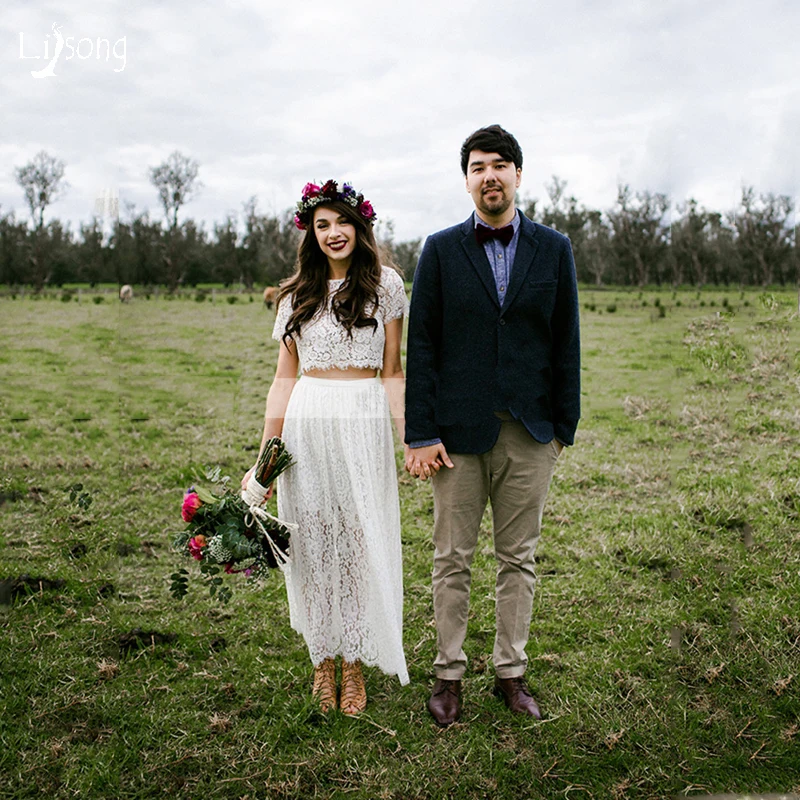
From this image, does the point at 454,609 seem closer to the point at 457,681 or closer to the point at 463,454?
the point at 457,681

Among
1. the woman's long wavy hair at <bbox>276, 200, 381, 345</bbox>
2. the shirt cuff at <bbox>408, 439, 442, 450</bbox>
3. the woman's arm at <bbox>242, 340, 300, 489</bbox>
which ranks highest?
the woman's long wavy hair at <bbox>276, 200, 381, 345</bbox>

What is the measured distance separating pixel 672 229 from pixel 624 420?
1.94 metres

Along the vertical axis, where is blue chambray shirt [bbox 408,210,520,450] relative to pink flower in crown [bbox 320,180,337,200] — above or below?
below

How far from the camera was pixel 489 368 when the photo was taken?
2572mm

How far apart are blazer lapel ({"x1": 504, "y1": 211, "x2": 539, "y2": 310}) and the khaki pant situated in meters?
0.47

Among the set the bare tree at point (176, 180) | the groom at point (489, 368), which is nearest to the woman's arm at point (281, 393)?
the groom at point (489, 368)

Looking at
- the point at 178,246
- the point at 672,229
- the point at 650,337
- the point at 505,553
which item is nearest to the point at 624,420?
the point at 650,337

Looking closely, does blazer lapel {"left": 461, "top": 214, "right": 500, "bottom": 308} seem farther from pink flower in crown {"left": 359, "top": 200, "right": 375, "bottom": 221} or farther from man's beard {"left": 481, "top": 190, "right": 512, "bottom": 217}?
pink flower in crown {"left": 359, "top": 200, "right": 375, "bottom": 221}

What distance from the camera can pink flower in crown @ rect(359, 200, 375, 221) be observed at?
2.69m

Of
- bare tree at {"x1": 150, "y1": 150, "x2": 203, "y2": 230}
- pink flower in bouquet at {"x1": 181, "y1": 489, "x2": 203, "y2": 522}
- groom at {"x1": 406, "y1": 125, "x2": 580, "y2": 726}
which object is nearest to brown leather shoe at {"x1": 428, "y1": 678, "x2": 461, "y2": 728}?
groom at {"x1": 406, "y1": 125, "x2": 580, "y2": 726}

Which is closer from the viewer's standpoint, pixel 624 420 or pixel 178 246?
pixel 624 420

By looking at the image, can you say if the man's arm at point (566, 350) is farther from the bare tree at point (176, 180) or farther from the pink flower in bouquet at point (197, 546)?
the bare tree at point (176, 180)

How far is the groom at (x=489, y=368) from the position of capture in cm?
255

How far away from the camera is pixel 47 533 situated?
4598 mm
